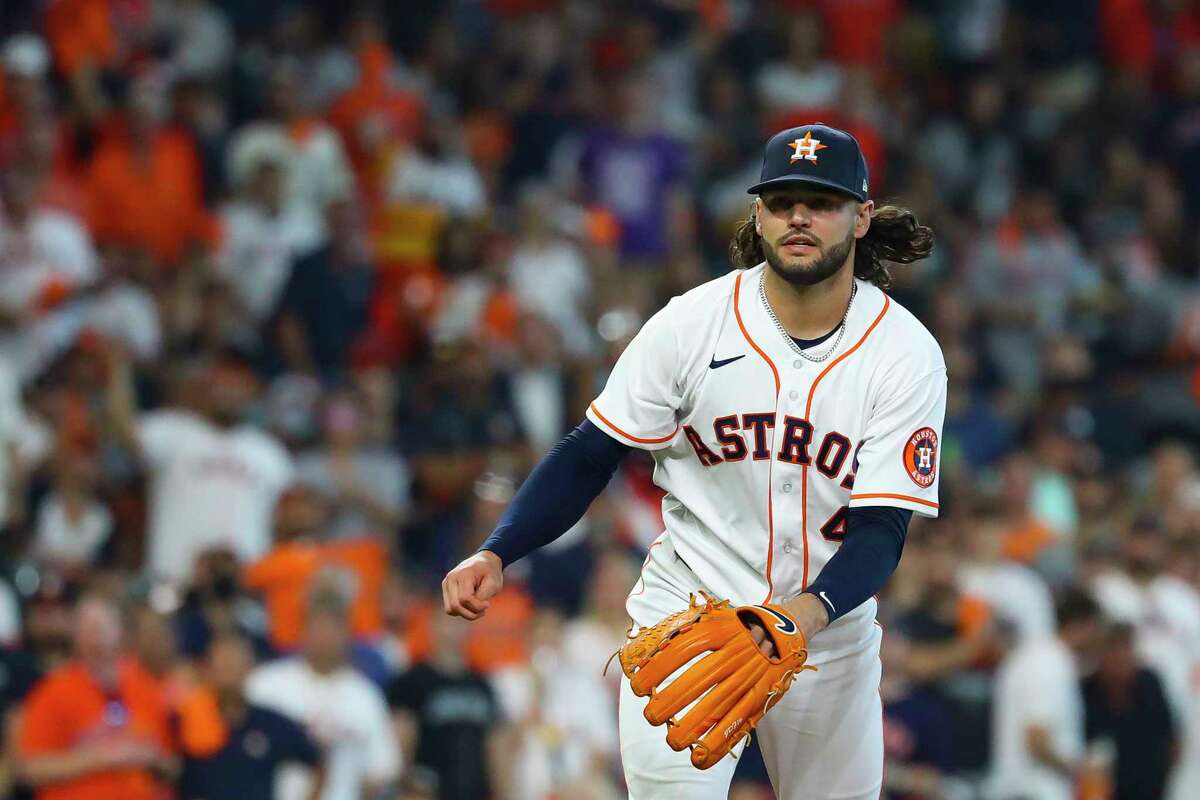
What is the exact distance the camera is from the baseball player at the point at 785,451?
432 centimetres

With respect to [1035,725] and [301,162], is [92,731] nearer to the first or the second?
[1035,725]

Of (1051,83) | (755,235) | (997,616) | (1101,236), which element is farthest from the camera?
(1051,83)

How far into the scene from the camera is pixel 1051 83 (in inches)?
558

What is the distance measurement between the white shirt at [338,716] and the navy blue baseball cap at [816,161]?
4.10 metres

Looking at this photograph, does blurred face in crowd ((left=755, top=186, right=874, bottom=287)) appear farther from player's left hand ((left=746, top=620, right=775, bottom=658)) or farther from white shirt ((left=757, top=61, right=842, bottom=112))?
white shirt ((left=757, top=61, right=842, bottom=112))

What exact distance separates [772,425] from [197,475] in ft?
16.9

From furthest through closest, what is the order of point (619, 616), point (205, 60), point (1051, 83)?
point (1051, 83) → point (205, 60) → point (619, 616)

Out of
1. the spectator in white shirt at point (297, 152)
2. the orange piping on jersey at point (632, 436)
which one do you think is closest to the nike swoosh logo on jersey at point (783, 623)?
the orange piping on jersey at point (632, 436)

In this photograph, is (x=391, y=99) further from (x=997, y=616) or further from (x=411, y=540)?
(x=997, y=616)

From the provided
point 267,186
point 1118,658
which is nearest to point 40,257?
point 267,186

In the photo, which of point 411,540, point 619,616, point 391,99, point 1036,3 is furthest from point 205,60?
point 1036,3

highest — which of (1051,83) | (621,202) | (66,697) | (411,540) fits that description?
(1051,83)

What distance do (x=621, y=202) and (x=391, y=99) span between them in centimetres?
149

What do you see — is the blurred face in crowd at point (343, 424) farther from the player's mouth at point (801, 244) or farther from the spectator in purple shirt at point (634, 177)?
the player's mouth at point (801, 244)
